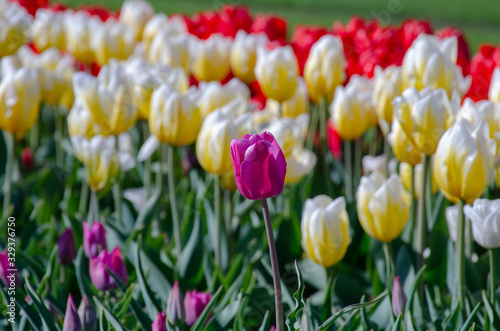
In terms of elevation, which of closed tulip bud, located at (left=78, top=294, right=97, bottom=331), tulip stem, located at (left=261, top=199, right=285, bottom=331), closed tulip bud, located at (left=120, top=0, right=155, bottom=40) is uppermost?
closed tulip bud, located at (left=120, top=0, right=155, bottom=40)

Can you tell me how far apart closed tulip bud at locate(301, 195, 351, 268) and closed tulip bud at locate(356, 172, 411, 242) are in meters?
0.06

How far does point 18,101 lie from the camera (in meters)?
1.76

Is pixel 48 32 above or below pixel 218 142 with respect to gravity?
above

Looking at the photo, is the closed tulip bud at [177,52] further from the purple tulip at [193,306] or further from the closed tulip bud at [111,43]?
the purple tulip at [193,306]

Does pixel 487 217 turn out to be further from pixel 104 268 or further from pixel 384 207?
pixel 104 268

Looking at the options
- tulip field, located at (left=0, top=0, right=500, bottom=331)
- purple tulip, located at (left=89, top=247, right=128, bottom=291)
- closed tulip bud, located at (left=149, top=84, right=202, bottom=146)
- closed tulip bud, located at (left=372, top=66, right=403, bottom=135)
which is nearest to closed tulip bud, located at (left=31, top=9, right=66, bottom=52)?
tulip field, located at (left=0, top=0, right=500, bottom=331)

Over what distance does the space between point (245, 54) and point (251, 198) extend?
1603 mm

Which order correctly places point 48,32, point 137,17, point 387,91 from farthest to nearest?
point 137,17 < point 48,32 < point 387,91

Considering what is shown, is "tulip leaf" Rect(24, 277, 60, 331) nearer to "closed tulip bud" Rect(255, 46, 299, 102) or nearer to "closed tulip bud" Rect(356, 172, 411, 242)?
"closed tulip bud" Rect(356, 172, 411, 242)

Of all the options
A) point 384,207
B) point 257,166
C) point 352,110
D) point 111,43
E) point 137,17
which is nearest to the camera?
point 257,166

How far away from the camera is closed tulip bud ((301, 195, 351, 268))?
1.30 meters

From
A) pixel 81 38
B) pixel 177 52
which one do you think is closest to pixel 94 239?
pixel 177 52

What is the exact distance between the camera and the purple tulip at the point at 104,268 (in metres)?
1.29

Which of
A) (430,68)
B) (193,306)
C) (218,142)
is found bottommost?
(193,306)
